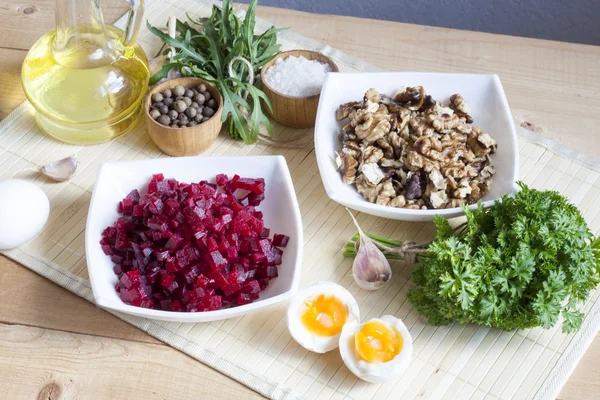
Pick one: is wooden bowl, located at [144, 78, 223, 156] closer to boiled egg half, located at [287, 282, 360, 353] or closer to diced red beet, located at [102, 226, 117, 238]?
diced red beet, located at [102, 226, 117, 238]

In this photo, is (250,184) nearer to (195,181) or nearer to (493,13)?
(195,181)

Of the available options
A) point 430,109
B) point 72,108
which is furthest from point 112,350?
point 430,109

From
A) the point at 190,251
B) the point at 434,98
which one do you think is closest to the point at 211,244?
the point at 190,251

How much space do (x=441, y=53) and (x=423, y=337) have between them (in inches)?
42.1

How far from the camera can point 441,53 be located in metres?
2.52

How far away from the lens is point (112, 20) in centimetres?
252

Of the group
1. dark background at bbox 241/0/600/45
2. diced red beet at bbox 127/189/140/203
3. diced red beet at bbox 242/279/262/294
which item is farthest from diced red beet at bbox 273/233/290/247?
dark background at bbox 241/0/600/45

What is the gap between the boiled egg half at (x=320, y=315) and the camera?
5.86 ft

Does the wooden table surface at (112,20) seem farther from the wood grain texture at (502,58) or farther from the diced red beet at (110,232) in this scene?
the diced red beet at (110,232)

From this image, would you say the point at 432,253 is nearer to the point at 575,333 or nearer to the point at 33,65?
the point at 575,333

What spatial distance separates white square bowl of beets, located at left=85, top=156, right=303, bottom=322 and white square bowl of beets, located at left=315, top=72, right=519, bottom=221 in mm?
136

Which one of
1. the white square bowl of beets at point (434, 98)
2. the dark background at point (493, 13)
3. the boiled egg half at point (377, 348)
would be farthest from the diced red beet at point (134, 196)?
the dark background at point (493, 13)

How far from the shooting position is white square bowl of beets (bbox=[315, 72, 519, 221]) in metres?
1.98

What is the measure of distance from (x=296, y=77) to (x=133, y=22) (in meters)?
0.50
